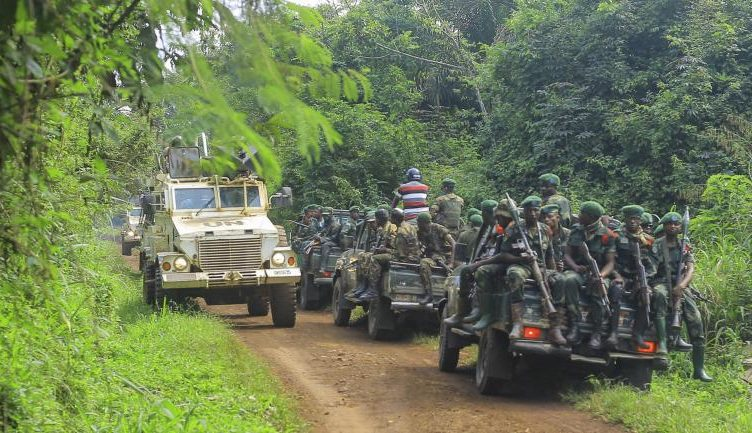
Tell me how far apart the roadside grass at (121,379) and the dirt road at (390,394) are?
423 mm

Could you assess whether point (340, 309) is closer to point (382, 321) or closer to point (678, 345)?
point (382, 321)

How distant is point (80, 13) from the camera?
3.79 m

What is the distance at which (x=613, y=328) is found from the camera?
8.91 m

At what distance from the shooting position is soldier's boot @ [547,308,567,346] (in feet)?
28.9

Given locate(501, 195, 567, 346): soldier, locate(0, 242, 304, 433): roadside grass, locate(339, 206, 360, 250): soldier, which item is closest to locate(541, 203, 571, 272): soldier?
locate(501, 195, 567, 346): soldier

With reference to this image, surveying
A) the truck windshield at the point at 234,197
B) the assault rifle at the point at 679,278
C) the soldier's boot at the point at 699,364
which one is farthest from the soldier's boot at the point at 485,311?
the truck windshield at the point at 234,197

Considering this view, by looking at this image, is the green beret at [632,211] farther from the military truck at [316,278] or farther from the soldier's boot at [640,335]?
the military truck at [316,278]

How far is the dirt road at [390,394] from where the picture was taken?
8289 mm

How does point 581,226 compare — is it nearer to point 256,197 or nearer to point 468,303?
point 468,303

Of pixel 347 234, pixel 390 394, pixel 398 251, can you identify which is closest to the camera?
pixel 390 394

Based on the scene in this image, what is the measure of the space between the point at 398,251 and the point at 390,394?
423cm

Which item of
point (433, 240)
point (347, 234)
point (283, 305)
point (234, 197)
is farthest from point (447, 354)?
point (347, 234)

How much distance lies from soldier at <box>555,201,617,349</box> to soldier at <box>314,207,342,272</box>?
30.4 feet

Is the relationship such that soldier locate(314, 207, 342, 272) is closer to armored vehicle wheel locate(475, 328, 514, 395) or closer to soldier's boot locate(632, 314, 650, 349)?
armored vehicle wheel locate(475, 328, 514, 395)
